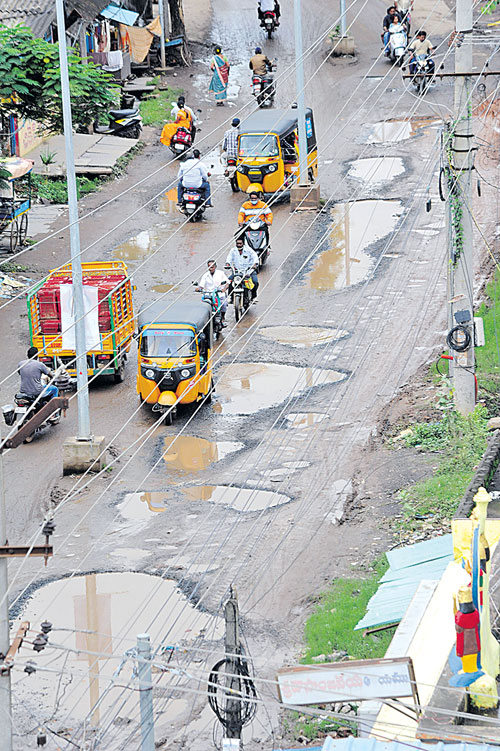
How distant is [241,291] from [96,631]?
11.1 m

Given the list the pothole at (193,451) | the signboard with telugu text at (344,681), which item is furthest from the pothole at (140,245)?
the signboard with telugu text at (344,681)

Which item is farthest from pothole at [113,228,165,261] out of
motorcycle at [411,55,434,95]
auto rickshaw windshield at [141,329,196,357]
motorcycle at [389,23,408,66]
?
motorcycle at [389,23,408,66]

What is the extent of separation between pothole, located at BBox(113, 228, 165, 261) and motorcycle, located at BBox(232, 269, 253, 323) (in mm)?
4205

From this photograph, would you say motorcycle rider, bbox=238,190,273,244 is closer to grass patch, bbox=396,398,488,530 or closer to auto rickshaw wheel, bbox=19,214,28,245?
auto rickshaw wheel, bbox=19,214,28,245

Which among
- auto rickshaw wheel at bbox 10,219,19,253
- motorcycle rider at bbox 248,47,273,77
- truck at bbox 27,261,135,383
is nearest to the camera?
truck at bbox 27,261,135,383

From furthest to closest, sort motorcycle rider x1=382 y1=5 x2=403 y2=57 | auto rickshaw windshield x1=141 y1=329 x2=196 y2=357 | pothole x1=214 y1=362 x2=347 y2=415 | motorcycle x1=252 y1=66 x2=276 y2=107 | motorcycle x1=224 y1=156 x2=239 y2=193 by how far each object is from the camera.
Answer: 1. motorcycle rider x1=382 y1=5 x2=403 y2=57
2. motorcycle x1=252 y1=66 x2=276 y2=107
3. motorcycle x1=224 y1=156 x2=239 y2=193
4. pothole x1=214 y1=362 x2=347 y2=415
5. auto rickshaw windshield x1=141 y1=329 x2=196 y2=357

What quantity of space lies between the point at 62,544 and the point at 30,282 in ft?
36.5

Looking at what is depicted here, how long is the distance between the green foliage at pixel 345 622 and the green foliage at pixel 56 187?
19.4 m

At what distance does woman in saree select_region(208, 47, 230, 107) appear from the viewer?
129 ft

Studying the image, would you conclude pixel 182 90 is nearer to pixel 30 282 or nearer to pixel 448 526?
pixel 30 282

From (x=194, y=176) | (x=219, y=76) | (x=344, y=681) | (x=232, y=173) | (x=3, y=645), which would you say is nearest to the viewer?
(x=344, y=681)

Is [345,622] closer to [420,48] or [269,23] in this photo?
[420,48]

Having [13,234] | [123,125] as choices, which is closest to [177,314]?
[13,234]

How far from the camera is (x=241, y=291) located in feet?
82.2
